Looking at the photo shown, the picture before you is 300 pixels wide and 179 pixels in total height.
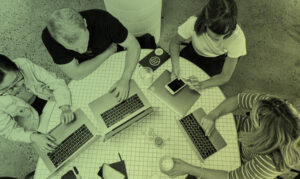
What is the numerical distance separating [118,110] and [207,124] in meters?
0.62

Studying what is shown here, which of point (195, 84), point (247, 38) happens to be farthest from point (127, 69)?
point (247, 38)

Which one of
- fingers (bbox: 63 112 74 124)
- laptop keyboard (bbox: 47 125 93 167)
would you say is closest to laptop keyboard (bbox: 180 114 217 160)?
laptop keyboard (bbox: 47 125 93 167)

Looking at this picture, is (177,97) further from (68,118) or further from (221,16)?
(68,118)

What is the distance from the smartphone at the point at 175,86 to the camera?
5.29 feet

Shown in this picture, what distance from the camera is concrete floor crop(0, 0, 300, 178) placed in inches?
98.1

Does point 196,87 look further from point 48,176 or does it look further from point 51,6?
point 51,6

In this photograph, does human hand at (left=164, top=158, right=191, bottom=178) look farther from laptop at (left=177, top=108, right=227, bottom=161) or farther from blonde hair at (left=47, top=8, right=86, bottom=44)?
blonde hair at (left=47, top=8, right=86, bottom=44)

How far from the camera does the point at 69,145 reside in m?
1.41

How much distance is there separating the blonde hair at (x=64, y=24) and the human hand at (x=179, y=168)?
103 cm

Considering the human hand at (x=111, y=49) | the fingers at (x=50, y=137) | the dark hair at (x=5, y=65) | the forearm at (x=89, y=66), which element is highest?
the dark hair at (x=5, y=65)

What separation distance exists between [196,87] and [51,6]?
255cm

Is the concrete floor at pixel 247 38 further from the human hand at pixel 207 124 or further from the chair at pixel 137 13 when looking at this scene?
the human hand at pixel 207 124

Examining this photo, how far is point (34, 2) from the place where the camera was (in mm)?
3123

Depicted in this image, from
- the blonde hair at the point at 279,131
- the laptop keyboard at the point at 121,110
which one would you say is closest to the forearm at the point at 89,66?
the laptop keyboard at the point at 121,110
